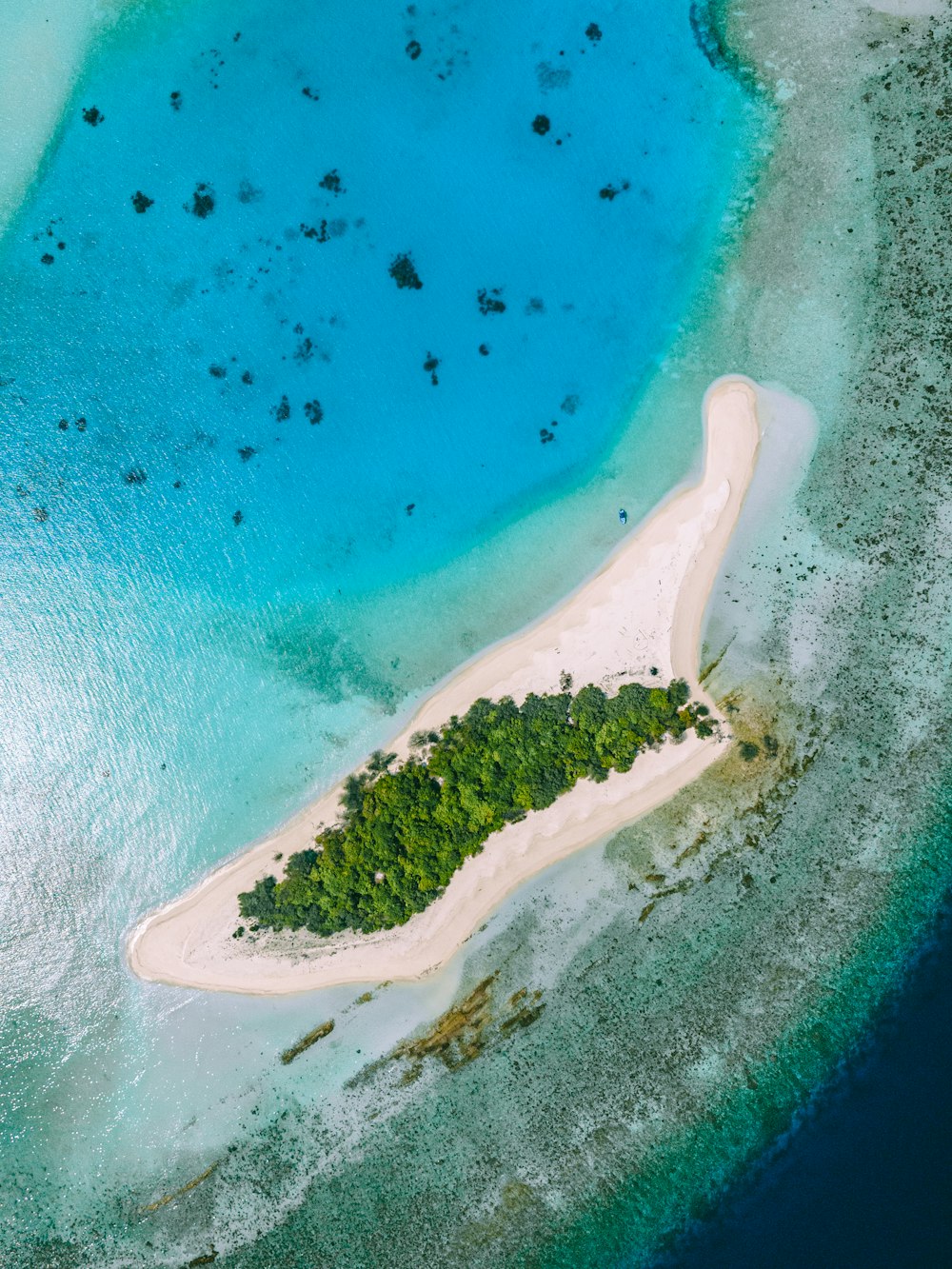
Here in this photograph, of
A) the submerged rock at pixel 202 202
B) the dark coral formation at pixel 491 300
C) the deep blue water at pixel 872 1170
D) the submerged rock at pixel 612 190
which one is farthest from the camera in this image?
the submerged rock at pixel 202 202

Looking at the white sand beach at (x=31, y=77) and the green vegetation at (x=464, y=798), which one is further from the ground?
the white sand beach at (x=31, y=77)

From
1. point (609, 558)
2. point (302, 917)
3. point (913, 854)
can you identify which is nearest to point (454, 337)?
point (609, 558)

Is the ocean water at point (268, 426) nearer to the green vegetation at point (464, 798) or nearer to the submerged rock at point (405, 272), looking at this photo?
the submerged rock at point (405, 272)

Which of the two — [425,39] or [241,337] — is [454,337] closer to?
[241,337]

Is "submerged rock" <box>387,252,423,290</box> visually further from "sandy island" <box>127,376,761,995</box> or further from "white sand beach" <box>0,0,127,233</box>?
"white sand beach" <box>0,0,127,233</box>

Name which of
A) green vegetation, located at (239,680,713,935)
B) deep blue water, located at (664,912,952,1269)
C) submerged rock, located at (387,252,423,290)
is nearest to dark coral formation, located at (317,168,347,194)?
submerged rock, located at (387,252,423,290)

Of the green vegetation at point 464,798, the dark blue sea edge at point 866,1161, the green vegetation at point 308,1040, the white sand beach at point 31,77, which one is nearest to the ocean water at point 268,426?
the green vegetation at point 308,1040
